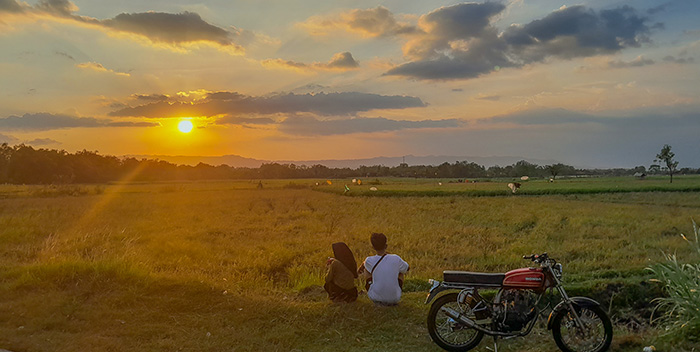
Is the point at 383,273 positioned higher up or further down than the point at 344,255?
further down

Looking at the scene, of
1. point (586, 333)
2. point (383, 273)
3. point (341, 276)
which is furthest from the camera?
point (341, 276)

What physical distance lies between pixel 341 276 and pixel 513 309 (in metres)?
3.60

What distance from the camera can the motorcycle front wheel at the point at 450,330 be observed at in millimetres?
7762

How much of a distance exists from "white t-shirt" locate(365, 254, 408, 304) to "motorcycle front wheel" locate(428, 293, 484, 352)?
1.34m

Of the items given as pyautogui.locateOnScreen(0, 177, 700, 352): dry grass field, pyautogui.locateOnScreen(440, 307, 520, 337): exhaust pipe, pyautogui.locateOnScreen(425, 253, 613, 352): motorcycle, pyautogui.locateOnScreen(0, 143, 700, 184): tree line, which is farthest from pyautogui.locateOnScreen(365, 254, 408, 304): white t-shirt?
pyautogui.locateOnScreen(0, 143, 700, 184): tree line

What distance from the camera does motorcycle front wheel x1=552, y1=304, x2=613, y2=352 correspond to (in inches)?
290

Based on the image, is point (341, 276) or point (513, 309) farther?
point (341, 276)

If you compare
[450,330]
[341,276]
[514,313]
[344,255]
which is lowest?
[450,330]

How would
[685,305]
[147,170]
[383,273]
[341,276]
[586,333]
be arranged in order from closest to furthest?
1. [586,333]
2. [685,305]
3. [383,273]
4. [341,276]
5. [147,170]

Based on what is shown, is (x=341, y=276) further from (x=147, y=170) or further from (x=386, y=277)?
(x=147, y=170)

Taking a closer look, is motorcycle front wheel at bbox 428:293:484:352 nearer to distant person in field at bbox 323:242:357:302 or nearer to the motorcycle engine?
the motorcycle engine

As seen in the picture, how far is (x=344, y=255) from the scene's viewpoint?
→ 9734 millimetres

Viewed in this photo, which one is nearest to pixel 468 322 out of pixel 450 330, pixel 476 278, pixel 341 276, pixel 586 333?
pixel 450 330

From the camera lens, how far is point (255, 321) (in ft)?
30.5
